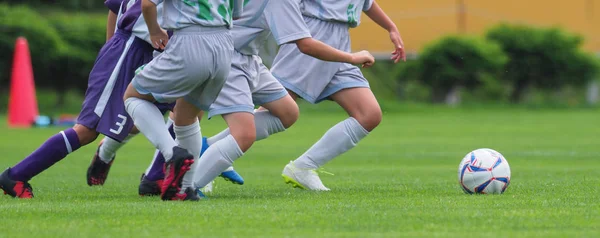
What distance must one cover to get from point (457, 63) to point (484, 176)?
26283 mm

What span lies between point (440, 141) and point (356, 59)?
30.7ft

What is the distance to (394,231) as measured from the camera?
5047 mm

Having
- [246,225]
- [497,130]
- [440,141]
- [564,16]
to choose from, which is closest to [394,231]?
[246,225]

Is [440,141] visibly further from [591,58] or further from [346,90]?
[591,58]

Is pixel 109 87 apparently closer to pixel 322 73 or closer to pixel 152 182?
pixel 152 182

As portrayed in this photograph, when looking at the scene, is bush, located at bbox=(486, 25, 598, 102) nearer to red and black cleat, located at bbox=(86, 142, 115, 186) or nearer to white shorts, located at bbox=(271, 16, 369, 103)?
white shorts, located at bbox=(271, 16, 369, 103)

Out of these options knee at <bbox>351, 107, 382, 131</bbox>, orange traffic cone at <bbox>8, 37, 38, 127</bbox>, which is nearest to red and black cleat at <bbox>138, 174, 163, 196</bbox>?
knee at <bbox>351, 107, 382, 131</bbox>

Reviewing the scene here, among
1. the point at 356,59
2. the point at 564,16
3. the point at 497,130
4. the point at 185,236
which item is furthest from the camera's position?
the point at 564,16

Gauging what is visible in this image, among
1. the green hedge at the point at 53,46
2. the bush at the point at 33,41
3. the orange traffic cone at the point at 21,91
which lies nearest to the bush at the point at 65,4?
the green hedge at the point at 53,46

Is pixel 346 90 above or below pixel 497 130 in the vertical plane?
above

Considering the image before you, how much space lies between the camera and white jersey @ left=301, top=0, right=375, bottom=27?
305 inches

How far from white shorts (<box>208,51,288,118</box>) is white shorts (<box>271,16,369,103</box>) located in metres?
0.56

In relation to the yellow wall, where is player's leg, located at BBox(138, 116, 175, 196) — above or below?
above

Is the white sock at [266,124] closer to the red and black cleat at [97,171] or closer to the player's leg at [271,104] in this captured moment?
the player's leg at [271,104]
